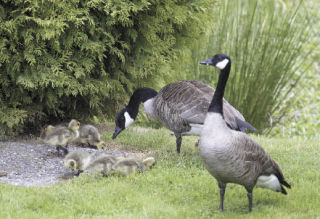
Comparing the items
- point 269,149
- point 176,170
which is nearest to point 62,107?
point 176,170

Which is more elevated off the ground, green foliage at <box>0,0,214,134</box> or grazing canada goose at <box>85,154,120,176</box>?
green foliage at <box>0,0,214,134</box>

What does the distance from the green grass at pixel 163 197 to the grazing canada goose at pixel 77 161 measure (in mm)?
184

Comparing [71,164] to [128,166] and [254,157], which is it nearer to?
[128,166]

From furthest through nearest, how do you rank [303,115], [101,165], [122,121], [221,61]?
1. [303,115]
2. [122,121]
3. [101,165]
4. [221,61]

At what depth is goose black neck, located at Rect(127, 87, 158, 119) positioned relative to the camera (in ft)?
25.9

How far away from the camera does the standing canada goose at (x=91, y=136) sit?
24.8ft

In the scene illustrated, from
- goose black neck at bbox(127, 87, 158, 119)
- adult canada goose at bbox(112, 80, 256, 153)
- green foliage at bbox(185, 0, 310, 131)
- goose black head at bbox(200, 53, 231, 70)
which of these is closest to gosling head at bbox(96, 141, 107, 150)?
goose black neck at bbox(127, 87, 158, 119)

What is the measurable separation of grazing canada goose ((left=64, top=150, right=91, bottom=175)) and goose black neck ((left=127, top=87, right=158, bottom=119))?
1.95 m

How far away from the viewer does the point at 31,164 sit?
6.62 metres

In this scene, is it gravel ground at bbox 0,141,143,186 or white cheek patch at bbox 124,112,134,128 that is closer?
gravel ground at bbox 0,141,143,186

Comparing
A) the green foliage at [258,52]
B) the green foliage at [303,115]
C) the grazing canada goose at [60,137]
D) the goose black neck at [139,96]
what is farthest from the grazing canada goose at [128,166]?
the green foliage at [303,115]

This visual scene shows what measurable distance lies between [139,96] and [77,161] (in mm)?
2140

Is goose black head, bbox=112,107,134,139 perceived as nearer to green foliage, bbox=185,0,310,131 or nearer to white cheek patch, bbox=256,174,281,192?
green foliage, bbox=185,0,310,131

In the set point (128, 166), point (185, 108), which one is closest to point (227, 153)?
point (128, 166)
